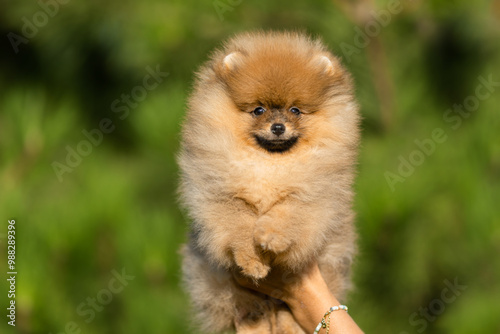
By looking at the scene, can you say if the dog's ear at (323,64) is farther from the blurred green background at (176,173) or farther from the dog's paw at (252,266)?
the blurred green background at (176,173)

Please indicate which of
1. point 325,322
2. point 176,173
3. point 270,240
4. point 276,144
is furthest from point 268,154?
point 176,173

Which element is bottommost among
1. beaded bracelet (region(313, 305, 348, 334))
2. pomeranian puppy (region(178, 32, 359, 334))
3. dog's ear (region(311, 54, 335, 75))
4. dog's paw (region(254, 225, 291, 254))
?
beaded bracelet (region(313, 305, 348, 334))

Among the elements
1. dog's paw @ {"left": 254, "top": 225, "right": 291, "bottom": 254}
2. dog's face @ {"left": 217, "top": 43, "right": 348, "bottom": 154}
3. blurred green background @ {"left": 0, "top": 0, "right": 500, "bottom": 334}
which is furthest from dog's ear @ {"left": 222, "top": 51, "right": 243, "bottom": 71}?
blurred green background @ {"left": 0, "top": 0, "right": 500, "bottom": 334}

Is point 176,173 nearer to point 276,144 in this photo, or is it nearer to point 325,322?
point 276,144

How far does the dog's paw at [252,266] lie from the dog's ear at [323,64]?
0.71 meters

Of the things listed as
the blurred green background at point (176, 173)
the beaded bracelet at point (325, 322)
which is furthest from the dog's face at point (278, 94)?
the blurred green background at point (176, 173)

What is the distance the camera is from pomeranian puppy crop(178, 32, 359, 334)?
1.87 m

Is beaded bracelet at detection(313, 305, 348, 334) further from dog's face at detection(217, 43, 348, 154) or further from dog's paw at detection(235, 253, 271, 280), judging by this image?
dog's face at detection(217, 43, 348, 154)

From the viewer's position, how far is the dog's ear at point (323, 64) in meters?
1.96

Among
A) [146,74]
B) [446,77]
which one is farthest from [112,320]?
[446,77]

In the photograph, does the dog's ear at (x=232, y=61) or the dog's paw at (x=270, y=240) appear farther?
the dog's ear at (x=232, y=61)

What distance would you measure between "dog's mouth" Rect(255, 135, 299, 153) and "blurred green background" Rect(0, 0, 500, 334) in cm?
96

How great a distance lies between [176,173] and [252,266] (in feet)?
4.86

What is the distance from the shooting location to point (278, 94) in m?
1.86
